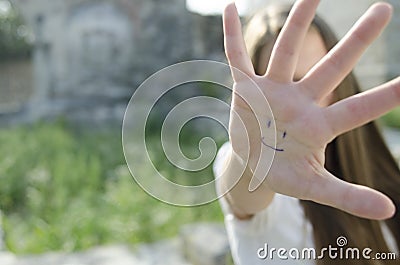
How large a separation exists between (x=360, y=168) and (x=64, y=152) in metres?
2.98

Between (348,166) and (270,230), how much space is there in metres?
0.17

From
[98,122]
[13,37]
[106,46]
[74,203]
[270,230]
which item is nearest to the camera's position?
[270,230]

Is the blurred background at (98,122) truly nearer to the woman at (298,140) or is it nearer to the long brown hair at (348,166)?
the long brown hair at (348,166)

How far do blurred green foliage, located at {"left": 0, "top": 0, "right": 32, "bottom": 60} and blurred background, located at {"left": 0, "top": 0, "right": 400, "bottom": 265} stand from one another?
0.19m

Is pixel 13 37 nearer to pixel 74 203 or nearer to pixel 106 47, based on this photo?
pixel 106 47

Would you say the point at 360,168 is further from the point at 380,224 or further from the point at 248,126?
the point at 248,126

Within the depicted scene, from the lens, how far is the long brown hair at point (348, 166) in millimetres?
722

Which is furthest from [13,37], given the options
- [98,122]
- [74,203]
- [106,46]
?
[74,203]

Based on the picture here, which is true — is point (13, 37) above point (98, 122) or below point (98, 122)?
below

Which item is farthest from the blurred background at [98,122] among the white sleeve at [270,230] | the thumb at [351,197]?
the thumb at [351,197]

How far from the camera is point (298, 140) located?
462 millimetres

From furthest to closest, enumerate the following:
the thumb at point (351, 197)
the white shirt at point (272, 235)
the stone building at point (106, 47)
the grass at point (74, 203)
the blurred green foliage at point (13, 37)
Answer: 1. the blurred green foliage at point (13, 37)
2. the stone building at point (106, 47)
3. the grass at point (74, 203)
4. the white shirt at point (272, 235)
5. the thumb at point (351, 197)

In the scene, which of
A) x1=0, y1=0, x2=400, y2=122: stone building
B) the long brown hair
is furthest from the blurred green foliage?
the long brown hair

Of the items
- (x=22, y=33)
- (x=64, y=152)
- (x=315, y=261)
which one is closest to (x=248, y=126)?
(x=315, y=261)
